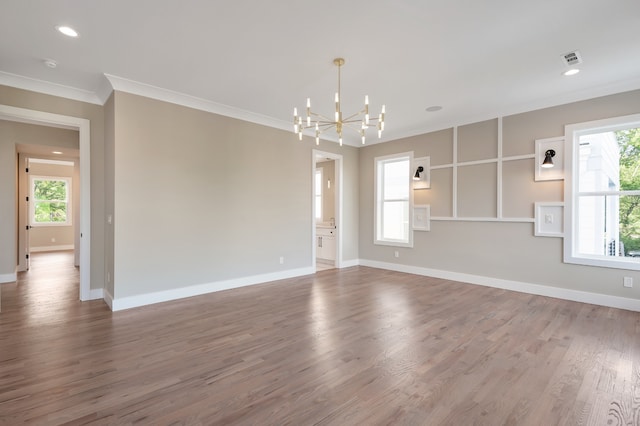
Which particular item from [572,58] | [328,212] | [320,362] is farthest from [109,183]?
[572,58]

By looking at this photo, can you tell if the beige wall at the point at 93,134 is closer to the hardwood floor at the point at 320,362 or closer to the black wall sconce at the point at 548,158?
the hardwood floor at the point at 320,362

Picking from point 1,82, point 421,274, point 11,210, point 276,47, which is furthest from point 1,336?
point 421,274

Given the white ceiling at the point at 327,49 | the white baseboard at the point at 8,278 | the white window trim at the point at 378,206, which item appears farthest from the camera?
the white window trim at the point at 378,206

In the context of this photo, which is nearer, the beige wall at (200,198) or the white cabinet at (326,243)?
Result: the beige wall at (200,198)

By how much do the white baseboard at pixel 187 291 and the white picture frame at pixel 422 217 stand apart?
262 centimetres

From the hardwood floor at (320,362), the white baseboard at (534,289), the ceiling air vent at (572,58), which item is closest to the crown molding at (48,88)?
the hardwood floor at (320,362)

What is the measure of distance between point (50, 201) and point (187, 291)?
8792 millimetres

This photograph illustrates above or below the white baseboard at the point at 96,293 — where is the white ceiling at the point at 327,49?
above

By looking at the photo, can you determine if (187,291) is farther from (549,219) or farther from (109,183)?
(549,219)

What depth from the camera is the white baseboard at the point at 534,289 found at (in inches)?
154

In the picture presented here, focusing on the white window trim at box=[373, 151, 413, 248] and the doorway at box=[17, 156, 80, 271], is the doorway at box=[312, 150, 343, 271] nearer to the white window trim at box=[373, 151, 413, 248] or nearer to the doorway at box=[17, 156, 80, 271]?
the white window trim at box=[373, 151, 413, 248]

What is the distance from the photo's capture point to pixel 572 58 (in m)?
3.22

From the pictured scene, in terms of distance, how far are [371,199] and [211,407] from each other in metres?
5.60

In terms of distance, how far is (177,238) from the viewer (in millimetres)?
4277
